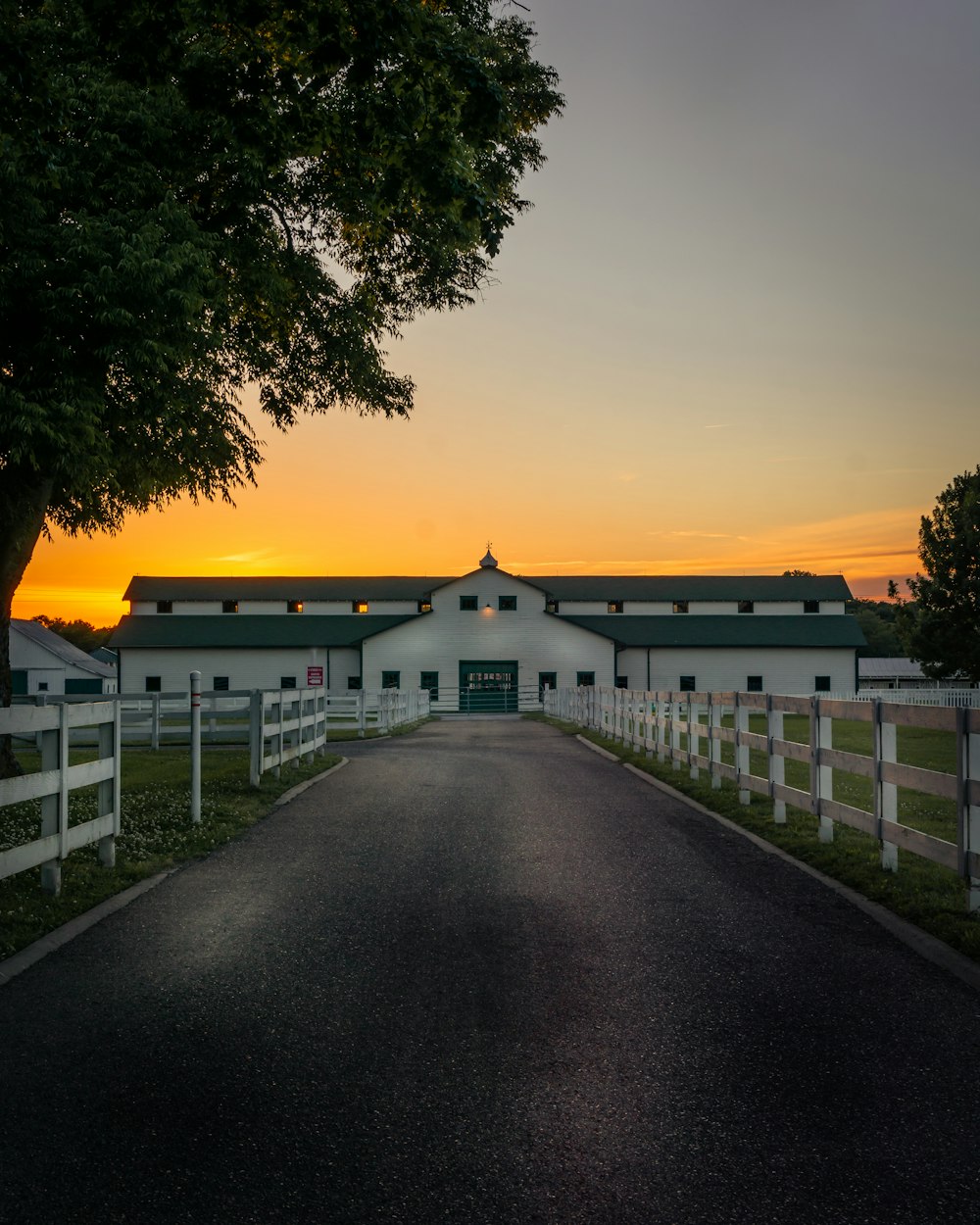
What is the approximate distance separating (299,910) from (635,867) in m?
2.82

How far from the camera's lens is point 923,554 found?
58.0 metres

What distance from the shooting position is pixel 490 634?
53125 mm

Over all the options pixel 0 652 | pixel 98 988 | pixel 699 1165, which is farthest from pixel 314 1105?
pixel 0 652

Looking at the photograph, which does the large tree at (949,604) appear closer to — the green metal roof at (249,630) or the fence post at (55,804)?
the green metal roof at (249,630)

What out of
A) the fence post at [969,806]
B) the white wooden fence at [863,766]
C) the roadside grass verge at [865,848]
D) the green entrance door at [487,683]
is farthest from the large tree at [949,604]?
the fence post at [969,806]

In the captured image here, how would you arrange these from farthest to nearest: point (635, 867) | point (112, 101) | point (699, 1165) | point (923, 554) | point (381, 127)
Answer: point (923, 554)
point (112, 101)
point (381, 127)
point (635, 867)
point (699, 1165)

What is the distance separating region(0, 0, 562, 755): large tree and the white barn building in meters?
33.9

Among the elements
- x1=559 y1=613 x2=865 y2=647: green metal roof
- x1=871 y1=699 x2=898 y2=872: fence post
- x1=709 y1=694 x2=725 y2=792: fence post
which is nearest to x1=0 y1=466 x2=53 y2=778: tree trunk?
x1=709 y1=694 x2=725 y2=792: fence post

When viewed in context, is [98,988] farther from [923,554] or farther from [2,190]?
[923,554]

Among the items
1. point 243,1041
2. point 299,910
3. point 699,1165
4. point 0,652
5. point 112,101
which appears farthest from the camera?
point 0,652

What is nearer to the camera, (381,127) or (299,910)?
(299,910)

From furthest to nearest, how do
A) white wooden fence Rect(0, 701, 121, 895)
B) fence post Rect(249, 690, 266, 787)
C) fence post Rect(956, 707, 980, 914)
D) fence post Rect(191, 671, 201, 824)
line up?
1. fence post Rect(249, 690, 266, 787)
2. fence post Rect(191, 671, 201, 824)
3. white wooden fence Rect(0, 701, 121, 895)
4. fence post Rect(956, 707, 980, 914)

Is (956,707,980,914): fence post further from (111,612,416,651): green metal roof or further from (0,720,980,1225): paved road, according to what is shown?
(111,612,416,651): green metal roof

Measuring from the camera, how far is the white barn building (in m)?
53.2
